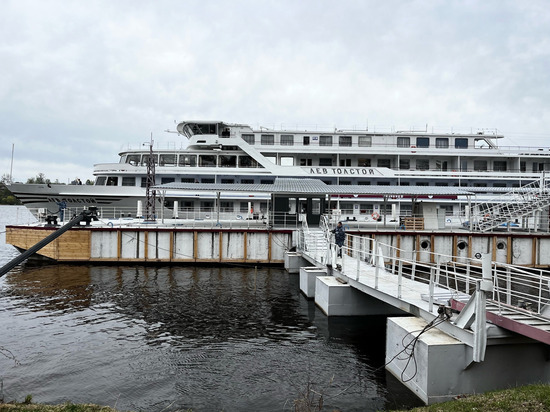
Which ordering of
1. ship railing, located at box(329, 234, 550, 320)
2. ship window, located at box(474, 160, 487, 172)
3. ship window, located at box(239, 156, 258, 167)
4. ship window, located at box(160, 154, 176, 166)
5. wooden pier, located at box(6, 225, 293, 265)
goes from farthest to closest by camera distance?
ship window, located at box(474, 160, 487, 172) → ship window, located at box(160, 154, 176, 166) → ship window, located at box(239, 156, 258, 167) → wooden pier, located at box(6, 225, 293, 265) → ship railing, located at box(329, 234, 550, 320)

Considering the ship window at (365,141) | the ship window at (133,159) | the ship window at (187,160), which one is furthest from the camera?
the ship window at (365,141)

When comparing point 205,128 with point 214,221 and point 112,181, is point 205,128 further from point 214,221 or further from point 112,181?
point 214,221

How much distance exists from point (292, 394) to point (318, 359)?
2132 mm

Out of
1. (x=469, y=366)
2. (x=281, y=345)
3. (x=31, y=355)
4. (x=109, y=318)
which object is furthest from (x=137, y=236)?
(x=469, y=366)

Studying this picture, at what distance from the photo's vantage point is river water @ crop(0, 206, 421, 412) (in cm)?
841

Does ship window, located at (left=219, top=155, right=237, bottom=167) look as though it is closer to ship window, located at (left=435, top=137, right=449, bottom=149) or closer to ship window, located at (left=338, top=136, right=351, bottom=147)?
ship window, located at (left=338, top=136, right=351, bottom=147)

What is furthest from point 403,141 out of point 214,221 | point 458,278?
point 458,278

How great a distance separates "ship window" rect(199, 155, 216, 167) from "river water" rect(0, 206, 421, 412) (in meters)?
22.7

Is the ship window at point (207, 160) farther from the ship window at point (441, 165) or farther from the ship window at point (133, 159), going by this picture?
the ship window at point (441, 165)

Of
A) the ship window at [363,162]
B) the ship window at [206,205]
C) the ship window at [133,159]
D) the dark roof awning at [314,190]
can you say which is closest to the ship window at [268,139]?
the ship window at [206,205]

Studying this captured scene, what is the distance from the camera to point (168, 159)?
132ft

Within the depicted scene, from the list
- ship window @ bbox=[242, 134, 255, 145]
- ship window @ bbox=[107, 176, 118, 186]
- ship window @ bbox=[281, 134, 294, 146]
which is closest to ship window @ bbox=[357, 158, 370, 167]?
ship window @ bbox=[281, 134, 294, 146]

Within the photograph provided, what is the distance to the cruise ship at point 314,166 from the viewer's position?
36.6m

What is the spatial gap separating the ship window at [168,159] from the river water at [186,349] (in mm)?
22574
